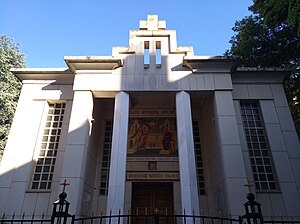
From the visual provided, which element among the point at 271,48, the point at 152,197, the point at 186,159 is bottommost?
the point at 152,197

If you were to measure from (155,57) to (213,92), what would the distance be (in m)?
3.23

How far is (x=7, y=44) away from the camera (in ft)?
58.9

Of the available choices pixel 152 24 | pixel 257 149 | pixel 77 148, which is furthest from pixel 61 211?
pixel 152 24

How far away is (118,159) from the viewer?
902 cm

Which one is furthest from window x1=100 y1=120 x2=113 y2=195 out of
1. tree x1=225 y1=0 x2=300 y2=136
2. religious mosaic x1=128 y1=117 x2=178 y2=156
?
tree x1=225 y1=0 x2=300 y2=136

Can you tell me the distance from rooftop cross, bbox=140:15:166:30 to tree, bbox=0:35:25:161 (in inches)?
409

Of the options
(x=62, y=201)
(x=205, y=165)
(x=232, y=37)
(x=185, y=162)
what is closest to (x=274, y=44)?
(x=232, y=37)

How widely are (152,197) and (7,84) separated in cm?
1295

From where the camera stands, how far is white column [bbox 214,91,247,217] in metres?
8.37

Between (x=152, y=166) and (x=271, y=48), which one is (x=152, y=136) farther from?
(x=271, y=48)

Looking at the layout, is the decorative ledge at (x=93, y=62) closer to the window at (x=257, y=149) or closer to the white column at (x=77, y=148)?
the white column at (x=77, y=148)

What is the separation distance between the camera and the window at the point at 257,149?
964 centimetres

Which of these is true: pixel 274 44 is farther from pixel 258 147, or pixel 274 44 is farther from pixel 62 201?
pixel 62 201

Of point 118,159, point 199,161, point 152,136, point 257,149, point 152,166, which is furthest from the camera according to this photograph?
point 152,136
